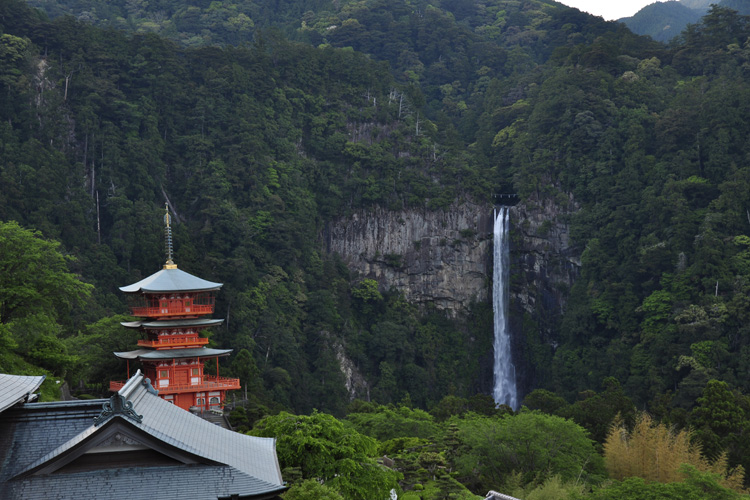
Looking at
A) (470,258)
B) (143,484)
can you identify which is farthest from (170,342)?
(470,258)

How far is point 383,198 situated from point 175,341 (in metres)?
34.3

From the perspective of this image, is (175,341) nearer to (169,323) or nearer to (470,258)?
(169,323)

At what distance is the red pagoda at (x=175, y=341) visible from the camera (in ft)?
105

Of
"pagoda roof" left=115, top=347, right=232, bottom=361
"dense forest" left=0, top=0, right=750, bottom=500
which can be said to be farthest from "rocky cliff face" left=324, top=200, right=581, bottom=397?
"pagoda roof" left=115, top=347, right=232, bottom=361

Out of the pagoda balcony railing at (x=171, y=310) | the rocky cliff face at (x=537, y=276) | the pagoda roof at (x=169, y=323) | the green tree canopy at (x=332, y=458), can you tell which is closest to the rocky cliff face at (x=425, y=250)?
the rocky cliff face at (x=537, y=276)

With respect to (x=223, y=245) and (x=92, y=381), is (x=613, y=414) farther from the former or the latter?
(x=223, y=245)

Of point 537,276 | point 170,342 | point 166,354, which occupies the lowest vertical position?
point 537,276

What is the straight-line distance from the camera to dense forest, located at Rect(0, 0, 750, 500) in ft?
148

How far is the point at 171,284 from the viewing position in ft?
105

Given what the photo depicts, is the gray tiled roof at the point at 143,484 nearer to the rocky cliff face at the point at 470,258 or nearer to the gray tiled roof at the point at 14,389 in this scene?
the gray tiled roof at the point at 14,389

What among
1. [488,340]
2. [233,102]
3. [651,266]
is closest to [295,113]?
[233,102]

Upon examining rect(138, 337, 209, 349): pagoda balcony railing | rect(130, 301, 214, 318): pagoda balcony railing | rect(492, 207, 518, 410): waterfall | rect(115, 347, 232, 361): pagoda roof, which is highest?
rect(130, 301, 214, 318): pagoda balcony railing

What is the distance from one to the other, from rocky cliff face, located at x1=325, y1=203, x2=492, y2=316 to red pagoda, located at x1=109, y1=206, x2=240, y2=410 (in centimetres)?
3140

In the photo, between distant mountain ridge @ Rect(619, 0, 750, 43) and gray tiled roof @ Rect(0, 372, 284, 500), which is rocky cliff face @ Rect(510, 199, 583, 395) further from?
distant mountain ridge @ Rect(619, 0, 750, 43)
